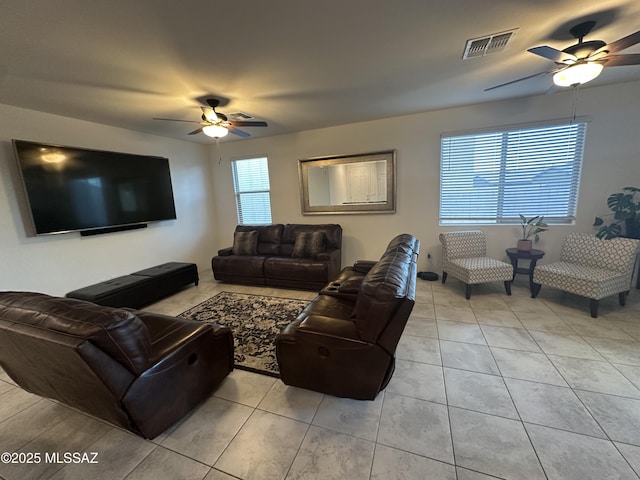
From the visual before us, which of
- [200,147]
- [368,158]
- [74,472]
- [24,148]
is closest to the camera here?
[74,472]

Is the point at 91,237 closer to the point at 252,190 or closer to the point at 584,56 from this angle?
the point at 252,190

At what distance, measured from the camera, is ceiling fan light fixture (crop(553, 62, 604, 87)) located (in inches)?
79.0

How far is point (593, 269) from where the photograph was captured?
2.97 m

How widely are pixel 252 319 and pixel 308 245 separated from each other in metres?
1.59

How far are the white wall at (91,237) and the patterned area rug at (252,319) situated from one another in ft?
5.07

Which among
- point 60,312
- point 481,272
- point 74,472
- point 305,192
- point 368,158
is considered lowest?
point 74,472

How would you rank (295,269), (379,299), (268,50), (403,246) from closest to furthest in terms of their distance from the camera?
1. (379,299)
2. (268,50)
3. (403,246)
4. (295,269)

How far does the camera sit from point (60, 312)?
126 centimetres

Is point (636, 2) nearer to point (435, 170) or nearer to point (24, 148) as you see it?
point (435, 170)

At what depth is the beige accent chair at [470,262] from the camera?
10.7 feet

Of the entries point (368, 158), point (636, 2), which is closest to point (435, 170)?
point (368, 158)

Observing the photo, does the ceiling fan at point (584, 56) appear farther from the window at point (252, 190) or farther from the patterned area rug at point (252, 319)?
the window at point (252, 190)

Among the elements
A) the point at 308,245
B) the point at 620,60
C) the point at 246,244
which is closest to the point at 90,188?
the point at 246,244

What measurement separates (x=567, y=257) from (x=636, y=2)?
2.71 m
